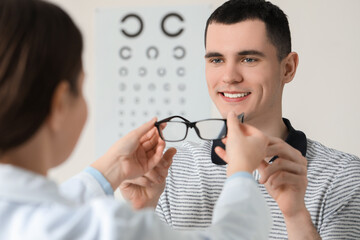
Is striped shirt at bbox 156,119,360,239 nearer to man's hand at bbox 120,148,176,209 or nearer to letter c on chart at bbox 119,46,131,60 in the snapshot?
man's hand at bbox 120,148,176,209

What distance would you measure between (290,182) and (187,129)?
293mm

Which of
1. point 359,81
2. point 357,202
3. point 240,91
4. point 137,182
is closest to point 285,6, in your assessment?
point 359,81

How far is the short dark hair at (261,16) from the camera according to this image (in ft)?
4.75

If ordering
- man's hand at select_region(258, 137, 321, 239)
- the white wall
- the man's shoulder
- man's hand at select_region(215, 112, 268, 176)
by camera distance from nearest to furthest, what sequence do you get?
man's hand at select_region(215, 112, 268, 176)
man's hand at select_region(258, 137, 321, 239)
the man's shoulder
the white wall

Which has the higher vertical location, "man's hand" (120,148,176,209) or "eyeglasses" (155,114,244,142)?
"eyeglasses" (155,114,244,142)

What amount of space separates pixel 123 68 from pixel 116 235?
1988 millimetres

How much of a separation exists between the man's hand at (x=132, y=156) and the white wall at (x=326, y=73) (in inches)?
44.8

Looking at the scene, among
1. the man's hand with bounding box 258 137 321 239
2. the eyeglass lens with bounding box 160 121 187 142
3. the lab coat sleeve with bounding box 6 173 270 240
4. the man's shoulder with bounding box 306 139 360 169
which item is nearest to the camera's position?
the lab coat sleeve with bounding box 6 173 270 240

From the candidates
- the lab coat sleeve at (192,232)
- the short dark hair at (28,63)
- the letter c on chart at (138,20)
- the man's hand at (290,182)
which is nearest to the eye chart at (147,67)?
the letter c on chart at (138,20)

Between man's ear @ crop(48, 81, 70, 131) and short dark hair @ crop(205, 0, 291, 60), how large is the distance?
2.69ft

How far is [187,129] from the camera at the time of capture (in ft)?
4.04

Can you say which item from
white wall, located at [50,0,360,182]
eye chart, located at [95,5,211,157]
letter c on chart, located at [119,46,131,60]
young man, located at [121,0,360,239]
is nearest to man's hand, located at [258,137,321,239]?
young man, located at [121,0,360,239]

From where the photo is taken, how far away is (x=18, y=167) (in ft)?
2.45

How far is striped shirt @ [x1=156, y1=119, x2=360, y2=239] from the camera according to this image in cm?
132
